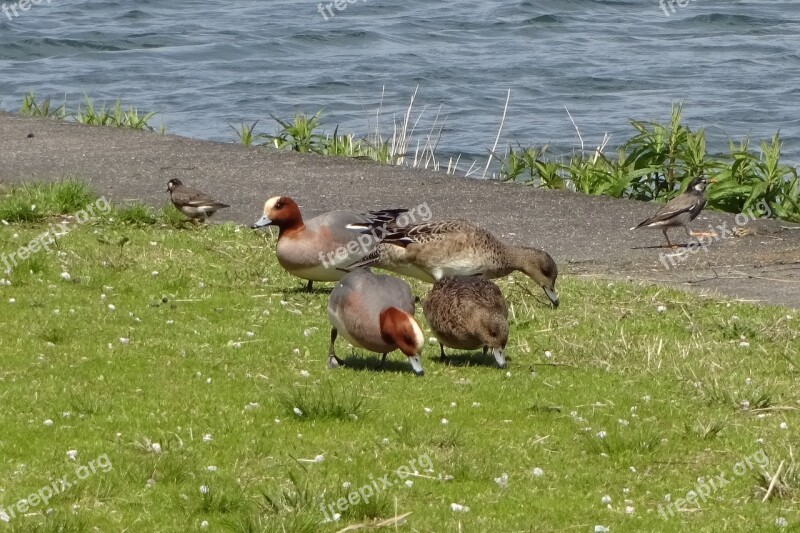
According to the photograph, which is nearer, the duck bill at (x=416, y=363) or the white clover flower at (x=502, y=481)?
the white clover flower at (x=502, y=481)

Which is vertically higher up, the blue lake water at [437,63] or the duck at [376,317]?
the duck at [376,317]

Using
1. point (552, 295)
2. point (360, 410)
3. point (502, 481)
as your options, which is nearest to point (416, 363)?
point (360, 410)

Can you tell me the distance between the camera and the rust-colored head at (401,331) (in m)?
8.02

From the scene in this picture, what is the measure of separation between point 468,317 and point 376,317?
0.66 metres

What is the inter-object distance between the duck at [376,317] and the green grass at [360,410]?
19cm

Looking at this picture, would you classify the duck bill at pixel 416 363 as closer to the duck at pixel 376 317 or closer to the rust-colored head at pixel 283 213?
the duck at pixel 376 317

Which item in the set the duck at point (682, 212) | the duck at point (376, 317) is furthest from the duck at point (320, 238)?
the duck at point (682, 212)

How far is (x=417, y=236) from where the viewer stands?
10.3m

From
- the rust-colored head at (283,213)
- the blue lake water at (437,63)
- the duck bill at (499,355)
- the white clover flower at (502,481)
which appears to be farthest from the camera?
the blue lake water at (437,63)

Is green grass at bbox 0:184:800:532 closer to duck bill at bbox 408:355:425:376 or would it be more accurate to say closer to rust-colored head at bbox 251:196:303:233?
duck bill at bbox 408:355:425:376

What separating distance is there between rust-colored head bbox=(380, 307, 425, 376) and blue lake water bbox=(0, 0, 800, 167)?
14.7 metres

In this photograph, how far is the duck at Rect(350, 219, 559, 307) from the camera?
10227 mm

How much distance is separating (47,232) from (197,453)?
5.52 metres

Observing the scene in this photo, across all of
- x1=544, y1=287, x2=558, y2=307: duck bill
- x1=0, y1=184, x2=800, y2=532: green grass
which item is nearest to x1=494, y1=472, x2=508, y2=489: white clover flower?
x1=0, y1=184, x2=800, y2=532: green grass
